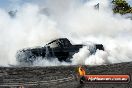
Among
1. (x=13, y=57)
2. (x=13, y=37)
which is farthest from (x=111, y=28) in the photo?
(x=13, y=57)

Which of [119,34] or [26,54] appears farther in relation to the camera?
[119,34]

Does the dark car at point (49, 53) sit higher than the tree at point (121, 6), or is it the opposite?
the tree at point (121, 6)

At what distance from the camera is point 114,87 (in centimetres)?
1277

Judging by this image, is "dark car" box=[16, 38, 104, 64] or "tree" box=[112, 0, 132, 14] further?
"tree" box=[112, 0, 132, 14]

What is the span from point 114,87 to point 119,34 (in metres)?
27.0

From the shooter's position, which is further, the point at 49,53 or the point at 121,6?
the point at 121,6

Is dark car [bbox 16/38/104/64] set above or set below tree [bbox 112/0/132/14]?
below

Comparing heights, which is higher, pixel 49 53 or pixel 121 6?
pixel 121 6

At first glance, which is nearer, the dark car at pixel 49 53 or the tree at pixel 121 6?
the dark car at pixel 49 53

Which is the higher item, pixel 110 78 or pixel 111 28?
pixel 111 28

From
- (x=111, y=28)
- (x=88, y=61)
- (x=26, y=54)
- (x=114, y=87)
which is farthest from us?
(x=111, y=28)

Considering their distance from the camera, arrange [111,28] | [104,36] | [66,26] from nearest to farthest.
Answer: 1. [104,36]
2. [111,28]
3. [66,26]

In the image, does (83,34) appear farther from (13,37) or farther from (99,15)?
(13,37)

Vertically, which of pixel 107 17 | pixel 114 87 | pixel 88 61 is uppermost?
pixel 107 17
